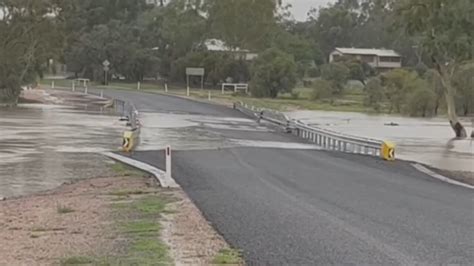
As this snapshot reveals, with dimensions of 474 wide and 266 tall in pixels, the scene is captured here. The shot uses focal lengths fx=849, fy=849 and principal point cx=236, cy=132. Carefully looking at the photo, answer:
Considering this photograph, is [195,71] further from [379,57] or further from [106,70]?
[379,57]

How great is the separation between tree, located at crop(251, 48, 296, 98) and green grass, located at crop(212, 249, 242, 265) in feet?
267

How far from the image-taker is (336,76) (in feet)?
325

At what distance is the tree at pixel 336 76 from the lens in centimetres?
9875

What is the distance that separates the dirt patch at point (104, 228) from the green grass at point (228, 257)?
11cm

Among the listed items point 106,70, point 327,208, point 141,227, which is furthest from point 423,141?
point 106,70

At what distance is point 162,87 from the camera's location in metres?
101

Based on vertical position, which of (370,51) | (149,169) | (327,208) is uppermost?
(370,51)

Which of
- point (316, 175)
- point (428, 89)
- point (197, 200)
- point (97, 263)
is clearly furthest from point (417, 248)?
point (428, 89)

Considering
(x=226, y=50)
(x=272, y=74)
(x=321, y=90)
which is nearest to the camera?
(x=272, y=74)

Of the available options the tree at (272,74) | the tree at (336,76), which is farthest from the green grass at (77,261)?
the tree at (336,76)

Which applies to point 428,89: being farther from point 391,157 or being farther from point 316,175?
point 316,175

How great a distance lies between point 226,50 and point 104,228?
10111 centimetres

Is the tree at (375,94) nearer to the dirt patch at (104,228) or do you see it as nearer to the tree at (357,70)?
the tree at (357,70)

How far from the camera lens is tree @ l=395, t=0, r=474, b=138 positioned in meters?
42.8
